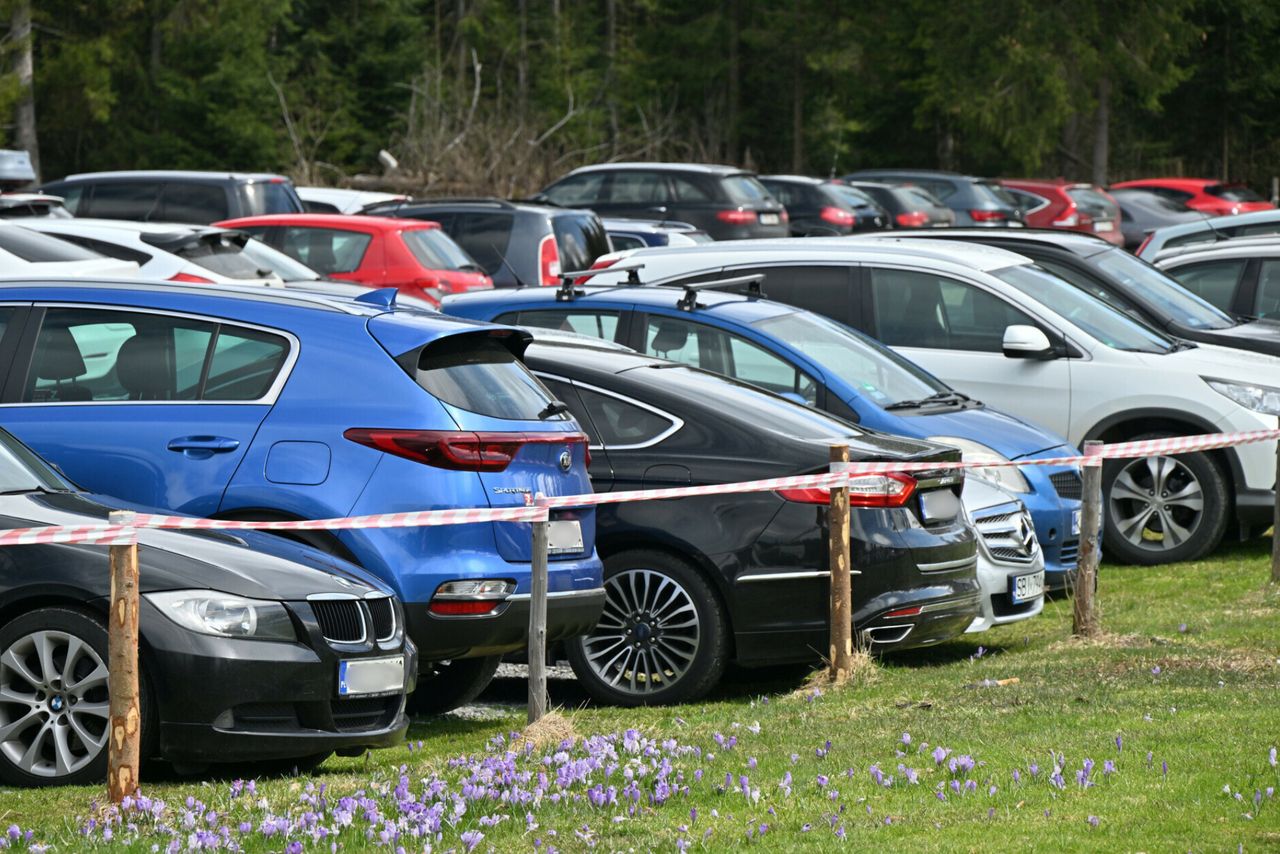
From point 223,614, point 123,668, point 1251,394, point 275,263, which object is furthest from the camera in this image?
point 275,263

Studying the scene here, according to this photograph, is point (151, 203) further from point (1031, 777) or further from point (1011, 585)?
point (1031, 777)

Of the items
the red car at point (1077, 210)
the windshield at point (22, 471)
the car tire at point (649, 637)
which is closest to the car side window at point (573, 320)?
the car tire at point (649, 637)

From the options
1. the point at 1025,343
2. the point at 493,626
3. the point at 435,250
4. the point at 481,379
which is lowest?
the point at 493,626

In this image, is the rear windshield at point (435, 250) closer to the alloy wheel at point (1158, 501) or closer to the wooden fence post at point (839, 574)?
the alloy wheel at point (1158, 501)

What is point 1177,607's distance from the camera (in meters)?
10.8

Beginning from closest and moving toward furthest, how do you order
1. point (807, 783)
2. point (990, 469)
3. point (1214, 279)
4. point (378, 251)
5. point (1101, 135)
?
point (807, 783) < point (990, 469) < point (1214, 279) < point (378, 251) < point (1101, 135)

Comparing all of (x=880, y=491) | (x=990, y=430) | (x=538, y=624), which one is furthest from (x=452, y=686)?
(x=990, y=430)

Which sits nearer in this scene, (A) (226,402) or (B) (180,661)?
(B) (180,661)

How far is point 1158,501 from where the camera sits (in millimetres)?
12602

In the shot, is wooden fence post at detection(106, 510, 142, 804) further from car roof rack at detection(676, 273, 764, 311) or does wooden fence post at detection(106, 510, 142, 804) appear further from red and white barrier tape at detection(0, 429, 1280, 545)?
car roof rack at detection(676, 273, 764, 311)

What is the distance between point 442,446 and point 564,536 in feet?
2.43

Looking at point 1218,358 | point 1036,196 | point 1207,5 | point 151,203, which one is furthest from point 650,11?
point 1218,358

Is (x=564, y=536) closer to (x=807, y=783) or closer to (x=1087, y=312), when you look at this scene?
A: (x=807, y=783)

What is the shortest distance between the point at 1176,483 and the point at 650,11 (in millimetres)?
54132
